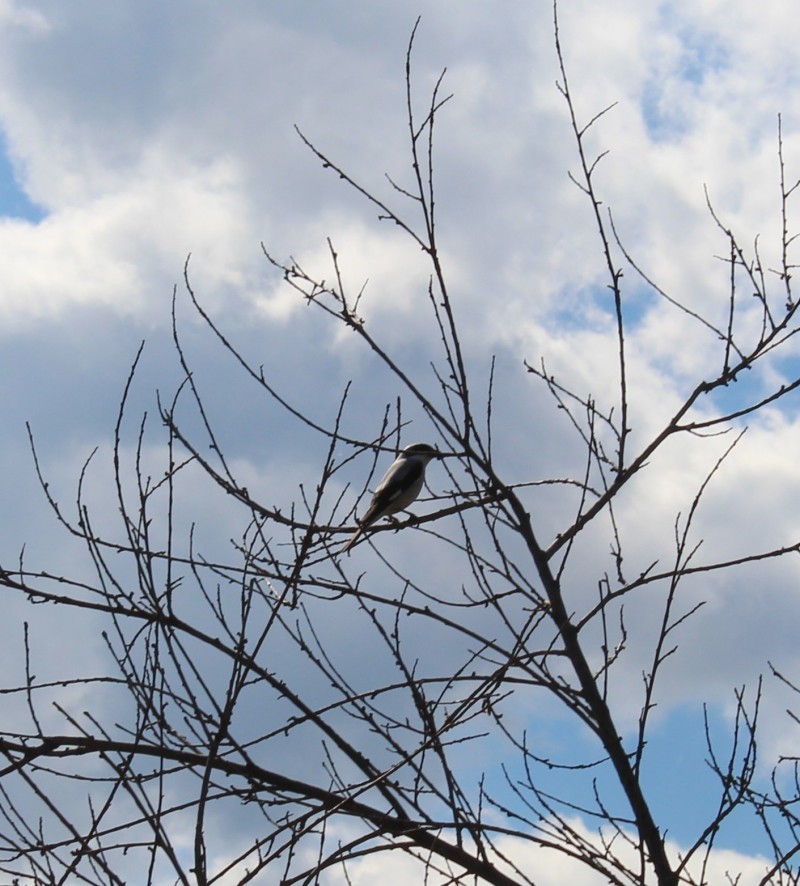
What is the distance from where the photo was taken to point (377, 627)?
15.8 feet

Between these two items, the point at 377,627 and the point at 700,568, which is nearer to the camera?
the point at 700,568

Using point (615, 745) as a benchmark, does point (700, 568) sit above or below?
above

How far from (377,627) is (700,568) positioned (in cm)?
133

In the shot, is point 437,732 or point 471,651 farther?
point 471,651

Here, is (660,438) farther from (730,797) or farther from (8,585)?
(8,585)

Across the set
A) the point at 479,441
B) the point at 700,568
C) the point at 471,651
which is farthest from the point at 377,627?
the point at 700,568

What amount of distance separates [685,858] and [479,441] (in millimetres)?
1583

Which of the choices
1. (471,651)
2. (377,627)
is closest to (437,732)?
(471,651)

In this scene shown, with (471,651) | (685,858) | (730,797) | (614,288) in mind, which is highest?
(614,288)

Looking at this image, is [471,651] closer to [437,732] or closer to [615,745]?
[437,732]

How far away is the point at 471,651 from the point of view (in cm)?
450

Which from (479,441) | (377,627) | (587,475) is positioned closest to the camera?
(479,441)

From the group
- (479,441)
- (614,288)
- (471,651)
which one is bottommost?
(471,651)

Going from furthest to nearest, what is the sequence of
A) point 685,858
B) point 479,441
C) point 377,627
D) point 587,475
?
1. point 377,627
2. point 587,475
3. point 479,441
4. point 685,858
